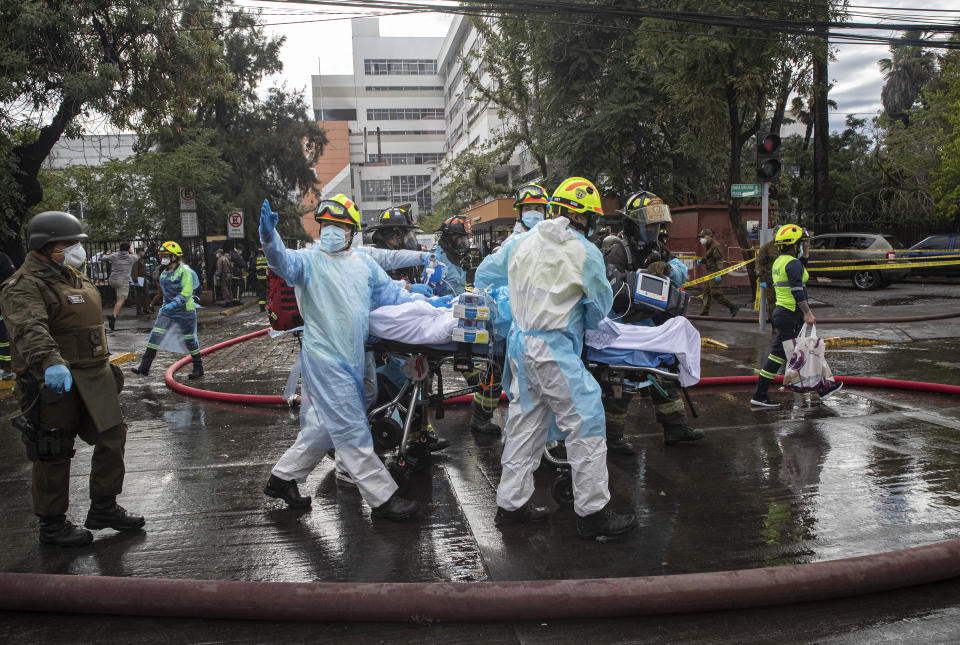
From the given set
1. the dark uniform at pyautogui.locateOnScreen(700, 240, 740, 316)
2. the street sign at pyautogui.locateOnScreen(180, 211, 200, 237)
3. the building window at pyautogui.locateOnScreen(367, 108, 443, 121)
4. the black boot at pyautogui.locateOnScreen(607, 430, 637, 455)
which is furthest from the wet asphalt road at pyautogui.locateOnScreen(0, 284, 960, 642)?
the building window at pyautogui.locateOnScreen(367, 108, 443, 121)

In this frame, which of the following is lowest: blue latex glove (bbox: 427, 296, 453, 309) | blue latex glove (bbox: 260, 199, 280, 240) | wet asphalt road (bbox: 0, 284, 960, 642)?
wet asphalt road (bbox: 0, 284, 960, 642)

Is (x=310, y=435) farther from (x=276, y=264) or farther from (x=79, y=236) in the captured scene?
(x=79, y=236)

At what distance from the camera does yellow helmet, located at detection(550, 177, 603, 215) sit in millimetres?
4133

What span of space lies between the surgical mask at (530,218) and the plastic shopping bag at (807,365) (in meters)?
2.73

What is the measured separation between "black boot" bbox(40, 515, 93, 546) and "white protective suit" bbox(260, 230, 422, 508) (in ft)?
3.75

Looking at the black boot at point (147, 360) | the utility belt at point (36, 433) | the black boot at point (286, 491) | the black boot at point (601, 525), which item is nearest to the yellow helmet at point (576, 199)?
the black boot at point (601, 525)

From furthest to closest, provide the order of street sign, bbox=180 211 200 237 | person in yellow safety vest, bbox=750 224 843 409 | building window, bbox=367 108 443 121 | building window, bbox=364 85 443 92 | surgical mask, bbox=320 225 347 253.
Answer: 1. building window, bbox=364 85 443 92
2. building window, bbox=367 108 443 121
3. street sign, bbox=180 211 200 237
4. person in yellow safety vest, bbox=750 224 843 409
5. surgical mask, bbox=320 225 347 253

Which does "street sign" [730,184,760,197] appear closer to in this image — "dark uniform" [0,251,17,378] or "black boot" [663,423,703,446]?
"black boot" [663,423,703,446]

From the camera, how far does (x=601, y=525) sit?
12.8ft

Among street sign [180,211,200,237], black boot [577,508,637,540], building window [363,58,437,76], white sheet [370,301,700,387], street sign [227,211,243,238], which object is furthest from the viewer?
building window [363,58,437,76]

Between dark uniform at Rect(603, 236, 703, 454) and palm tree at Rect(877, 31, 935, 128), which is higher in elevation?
palm tree at Rect(877, 31, 935, 128)

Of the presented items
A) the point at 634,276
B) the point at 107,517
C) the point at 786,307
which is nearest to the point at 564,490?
the point at 634,276

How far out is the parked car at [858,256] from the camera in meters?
20.3

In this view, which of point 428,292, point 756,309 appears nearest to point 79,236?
point 428,292
